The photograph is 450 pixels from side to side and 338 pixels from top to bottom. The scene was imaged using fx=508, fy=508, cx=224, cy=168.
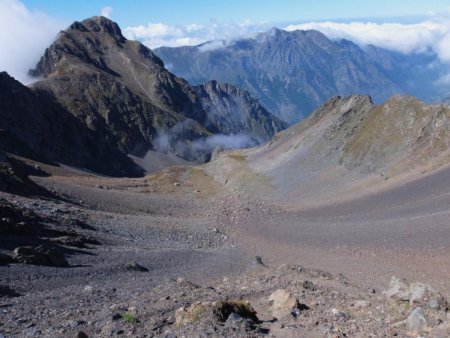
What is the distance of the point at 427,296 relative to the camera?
57.0 ft

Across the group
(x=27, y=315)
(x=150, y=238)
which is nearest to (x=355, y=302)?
(x=27, y=315)

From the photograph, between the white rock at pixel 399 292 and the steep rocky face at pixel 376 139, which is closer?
the white rock at pixel 399 292

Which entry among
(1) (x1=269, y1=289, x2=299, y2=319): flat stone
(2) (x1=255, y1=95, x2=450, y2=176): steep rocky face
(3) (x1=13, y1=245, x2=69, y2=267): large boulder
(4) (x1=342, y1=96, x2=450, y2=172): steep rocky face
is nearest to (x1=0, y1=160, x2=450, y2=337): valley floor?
(1) (x1=269, y1=289, x2=299, y2=319): flat stone

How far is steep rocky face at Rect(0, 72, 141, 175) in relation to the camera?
419 feet

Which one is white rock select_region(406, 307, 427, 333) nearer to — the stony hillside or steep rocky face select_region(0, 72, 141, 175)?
the stony hillside

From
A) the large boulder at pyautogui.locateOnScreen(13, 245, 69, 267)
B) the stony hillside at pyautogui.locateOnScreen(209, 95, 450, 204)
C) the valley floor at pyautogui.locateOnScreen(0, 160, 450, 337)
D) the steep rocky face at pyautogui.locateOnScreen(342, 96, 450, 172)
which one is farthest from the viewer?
the stony hillside at pyautogui.locateOnScreen(209, 95, 450, 204)

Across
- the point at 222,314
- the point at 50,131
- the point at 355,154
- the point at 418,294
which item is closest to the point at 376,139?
the point at 355,154

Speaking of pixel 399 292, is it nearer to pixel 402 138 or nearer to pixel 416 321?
pixel 416 321

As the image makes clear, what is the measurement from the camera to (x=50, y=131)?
450 feet

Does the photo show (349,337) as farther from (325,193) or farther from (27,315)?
(325,193)

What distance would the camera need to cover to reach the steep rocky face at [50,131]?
127625mm

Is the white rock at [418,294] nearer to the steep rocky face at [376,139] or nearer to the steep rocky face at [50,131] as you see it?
the steep rocky face at [376,139]

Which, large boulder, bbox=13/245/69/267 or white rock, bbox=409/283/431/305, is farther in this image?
large boulder, bbox=13/245/69/267

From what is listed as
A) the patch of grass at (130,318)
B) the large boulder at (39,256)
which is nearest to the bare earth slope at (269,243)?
the patch of grass at (130,318)
